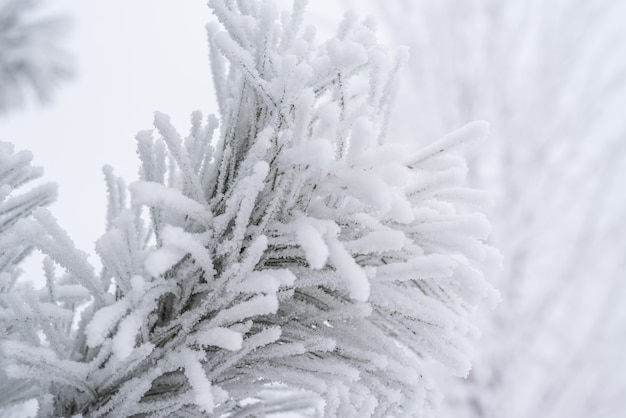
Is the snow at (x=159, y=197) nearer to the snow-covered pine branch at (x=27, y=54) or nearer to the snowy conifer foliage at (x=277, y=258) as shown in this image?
the snowy conifer foliage at (x=277, y=258)

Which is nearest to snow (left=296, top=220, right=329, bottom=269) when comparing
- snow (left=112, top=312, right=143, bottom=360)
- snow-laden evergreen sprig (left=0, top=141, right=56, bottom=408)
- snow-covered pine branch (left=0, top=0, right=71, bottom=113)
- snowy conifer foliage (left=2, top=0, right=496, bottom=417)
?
snowy conifer foliage (left=2, top=0, right=496, bottom=417)

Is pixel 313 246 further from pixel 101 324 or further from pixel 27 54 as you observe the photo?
pixel 27 54

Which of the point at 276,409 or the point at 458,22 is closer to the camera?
the point at 276,409

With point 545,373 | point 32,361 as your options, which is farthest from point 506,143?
Answer: point 32,361

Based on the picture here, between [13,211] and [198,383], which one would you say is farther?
[13,211]

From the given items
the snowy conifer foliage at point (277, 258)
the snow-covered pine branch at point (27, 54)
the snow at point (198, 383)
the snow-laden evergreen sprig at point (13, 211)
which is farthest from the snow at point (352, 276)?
the snow-covered pine branch at point (27, 54)

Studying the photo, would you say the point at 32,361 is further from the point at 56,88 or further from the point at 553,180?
the point at 553,180

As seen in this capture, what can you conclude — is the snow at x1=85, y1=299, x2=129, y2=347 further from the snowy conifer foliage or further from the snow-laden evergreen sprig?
the snow-laden evergreen sprig

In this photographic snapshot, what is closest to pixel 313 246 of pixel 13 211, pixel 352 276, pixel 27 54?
pixel 352 276

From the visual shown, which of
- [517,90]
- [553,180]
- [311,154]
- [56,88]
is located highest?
[517,90]
